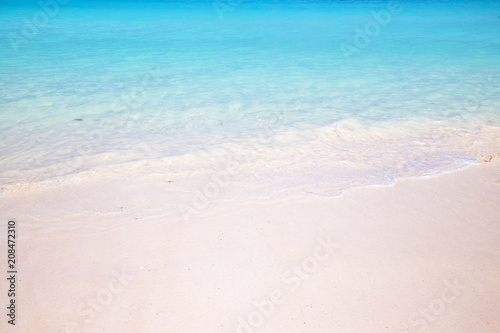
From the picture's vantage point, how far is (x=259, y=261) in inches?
123

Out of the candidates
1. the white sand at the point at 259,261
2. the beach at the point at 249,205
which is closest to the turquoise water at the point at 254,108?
the beach at the point at 249,205

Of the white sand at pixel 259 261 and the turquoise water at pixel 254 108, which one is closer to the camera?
the white sand at pixel 259 261

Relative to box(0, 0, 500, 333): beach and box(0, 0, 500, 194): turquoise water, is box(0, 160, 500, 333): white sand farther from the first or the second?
box(0, 0, 500, 194): turquoise water

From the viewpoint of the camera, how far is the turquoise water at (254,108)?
5.12 metres

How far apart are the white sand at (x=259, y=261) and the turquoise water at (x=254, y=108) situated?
75 centimetres

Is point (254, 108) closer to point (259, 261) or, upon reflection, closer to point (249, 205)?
point (249, 205)

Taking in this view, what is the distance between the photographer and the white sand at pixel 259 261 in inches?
102

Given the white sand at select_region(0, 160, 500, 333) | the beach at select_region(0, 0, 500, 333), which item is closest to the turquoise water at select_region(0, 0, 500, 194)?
the beach at select_region(0, 0, 500, 333)

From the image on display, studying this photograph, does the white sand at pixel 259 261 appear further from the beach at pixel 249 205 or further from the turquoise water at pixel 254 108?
the turquoise water at pixel 254 108

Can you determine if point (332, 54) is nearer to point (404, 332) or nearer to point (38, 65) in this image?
point (38, 65)

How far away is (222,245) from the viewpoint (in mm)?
3324

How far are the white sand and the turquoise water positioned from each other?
0.75 meters

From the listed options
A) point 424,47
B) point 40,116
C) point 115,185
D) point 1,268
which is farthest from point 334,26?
point 1,268

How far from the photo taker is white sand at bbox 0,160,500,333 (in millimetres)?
2598
